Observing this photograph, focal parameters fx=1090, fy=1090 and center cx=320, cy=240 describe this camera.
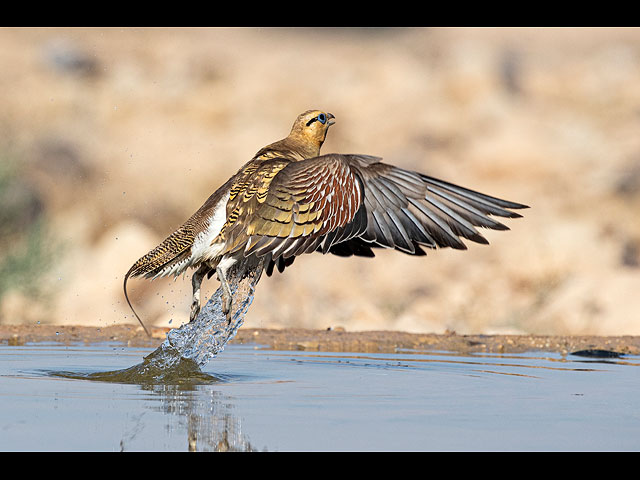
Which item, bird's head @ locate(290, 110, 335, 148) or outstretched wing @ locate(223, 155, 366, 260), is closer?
outstretched wing @ locate(223, 155, 366, 260)

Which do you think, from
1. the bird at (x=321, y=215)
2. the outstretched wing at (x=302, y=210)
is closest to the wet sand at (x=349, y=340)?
the bird at (x=321, y=215)

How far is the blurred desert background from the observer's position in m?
15.2

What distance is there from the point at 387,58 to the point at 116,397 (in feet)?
86.8

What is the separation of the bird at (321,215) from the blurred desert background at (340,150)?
435 centimetres

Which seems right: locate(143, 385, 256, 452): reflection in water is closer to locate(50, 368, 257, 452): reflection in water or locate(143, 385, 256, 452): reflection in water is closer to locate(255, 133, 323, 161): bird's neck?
locate(50, 368, 257, 452): reflection in water

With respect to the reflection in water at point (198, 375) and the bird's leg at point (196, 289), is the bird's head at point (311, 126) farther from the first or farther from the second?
the bird's leg at point (196, 289)

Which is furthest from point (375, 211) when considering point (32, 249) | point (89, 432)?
point (32, 249)

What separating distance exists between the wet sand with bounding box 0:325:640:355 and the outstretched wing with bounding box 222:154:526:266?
250cm

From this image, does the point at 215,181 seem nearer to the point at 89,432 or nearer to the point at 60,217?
the point at 60,217

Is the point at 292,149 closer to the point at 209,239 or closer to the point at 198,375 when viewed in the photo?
the point at 209,239

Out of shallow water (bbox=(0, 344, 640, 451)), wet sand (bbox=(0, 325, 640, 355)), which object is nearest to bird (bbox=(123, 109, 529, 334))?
shallow water (bbox=(0, 344, 640, 451))

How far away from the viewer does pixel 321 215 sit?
6.87 m

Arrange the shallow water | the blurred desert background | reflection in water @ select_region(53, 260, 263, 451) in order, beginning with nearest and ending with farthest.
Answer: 1. the shallow water
2. reflection in water @ select_region(53, 260, 263, 451)
3. the blurred desert background

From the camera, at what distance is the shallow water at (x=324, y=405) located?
15.6 feet
